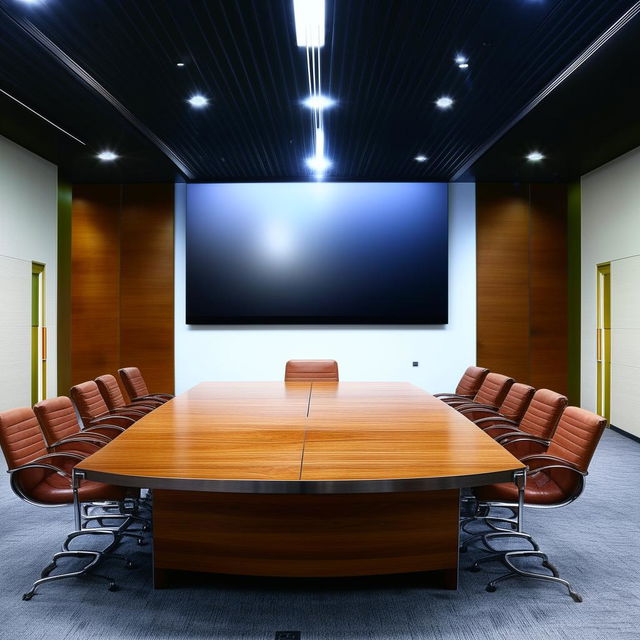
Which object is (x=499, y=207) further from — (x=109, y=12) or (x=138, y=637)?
(x=138, y=637)

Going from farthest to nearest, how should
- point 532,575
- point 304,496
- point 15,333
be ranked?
1. point 15,333
2. point 532,575
3. point 304,496

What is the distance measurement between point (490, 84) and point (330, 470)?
13.8 feet

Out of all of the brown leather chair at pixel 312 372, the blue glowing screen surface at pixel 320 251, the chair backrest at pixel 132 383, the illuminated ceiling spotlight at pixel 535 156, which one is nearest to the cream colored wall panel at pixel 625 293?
the illuminated ceiling spotlight at pixel 535 156

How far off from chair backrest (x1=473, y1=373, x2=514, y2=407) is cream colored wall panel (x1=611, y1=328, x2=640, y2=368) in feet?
8.34

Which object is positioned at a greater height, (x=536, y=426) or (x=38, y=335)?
(x=38, y=335)

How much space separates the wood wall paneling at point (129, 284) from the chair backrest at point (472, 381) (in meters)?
4.64

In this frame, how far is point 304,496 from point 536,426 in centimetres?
189

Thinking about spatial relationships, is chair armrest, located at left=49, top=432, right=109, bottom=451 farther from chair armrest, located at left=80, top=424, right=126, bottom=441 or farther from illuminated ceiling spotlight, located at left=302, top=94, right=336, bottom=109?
illuminated ceiling spotlight, located at left=302, top=94, right=336, bottom=109

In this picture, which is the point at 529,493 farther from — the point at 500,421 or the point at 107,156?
the point at 107,156

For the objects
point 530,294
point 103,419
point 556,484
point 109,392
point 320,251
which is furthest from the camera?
point 530,294

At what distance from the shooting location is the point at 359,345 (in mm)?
8297

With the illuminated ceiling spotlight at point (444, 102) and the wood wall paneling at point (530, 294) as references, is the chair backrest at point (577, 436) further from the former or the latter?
the wood wall paneling at point (530, 294)

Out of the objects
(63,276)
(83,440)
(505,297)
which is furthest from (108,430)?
(505,297)

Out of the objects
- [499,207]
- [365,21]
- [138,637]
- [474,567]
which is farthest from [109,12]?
[499,207]
